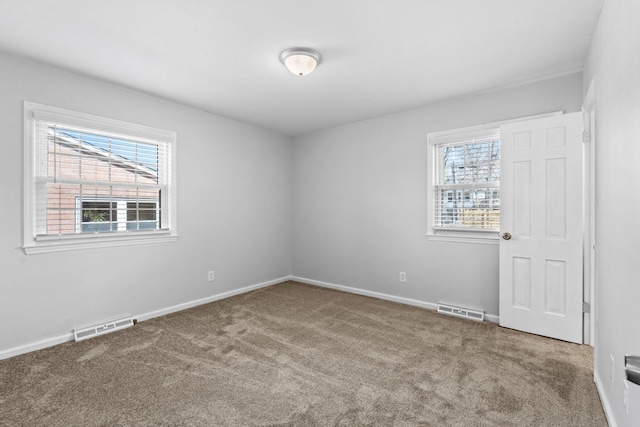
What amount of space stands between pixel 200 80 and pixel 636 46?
10.6 ft

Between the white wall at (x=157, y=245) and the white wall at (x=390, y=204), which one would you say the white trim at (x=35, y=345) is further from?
the white wall at (x=390, y=204)

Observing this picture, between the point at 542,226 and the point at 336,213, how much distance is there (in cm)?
265

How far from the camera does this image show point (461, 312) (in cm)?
355

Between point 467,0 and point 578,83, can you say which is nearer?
point 467,0

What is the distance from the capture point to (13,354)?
2.59 metres

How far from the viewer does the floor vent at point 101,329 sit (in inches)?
115

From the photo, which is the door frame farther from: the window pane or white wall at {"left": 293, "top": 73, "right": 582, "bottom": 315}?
the window pane

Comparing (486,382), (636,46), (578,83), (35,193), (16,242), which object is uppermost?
(578,83)

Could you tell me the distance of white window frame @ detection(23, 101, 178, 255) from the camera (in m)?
2.70

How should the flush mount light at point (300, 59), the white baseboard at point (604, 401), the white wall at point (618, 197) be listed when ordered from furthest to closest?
the flush mount light at point (300, 59) < the white baseboard at point (604, 401) < the white wall at point (618, 197)

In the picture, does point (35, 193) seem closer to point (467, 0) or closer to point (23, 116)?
point (23, 116)

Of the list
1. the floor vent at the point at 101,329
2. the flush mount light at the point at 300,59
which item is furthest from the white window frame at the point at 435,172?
the floor vent at the point at 101,329

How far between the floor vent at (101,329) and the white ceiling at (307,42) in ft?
8.14

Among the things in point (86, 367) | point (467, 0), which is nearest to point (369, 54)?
point (467, 0)
